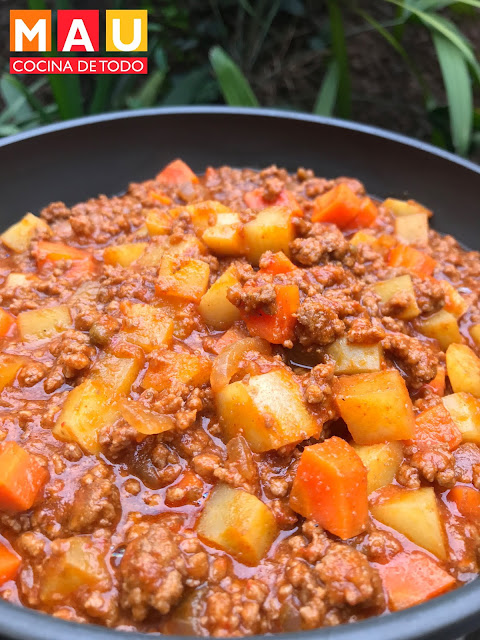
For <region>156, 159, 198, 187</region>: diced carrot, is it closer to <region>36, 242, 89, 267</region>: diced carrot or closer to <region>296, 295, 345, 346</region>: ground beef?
<region>36, 242, 89, 267</region>: diced carrot

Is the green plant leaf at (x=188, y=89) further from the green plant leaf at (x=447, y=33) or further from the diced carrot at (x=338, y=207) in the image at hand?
the diced carrot at (x=338, y=207)

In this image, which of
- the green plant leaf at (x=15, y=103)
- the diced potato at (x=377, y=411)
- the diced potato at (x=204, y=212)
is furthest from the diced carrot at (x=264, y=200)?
the green plant leaf at (x=15, y=103)

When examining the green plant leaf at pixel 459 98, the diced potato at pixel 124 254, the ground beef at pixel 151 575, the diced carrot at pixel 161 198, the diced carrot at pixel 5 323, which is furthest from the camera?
the green plant leaf at pixel 459 98

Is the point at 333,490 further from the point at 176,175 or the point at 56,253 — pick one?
the point at 176,175

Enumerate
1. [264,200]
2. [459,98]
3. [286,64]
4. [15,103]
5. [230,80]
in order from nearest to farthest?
[264,200] → [459,98] → [230,80] → [15,103] → [286,64]

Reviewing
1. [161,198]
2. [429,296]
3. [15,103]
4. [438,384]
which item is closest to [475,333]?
[429,296]
